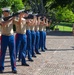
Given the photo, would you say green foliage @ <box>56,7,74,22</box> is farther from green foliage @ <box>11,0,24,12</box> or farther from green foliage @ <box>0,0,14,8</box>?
green foliage @ <box>0,0,14,8</box>

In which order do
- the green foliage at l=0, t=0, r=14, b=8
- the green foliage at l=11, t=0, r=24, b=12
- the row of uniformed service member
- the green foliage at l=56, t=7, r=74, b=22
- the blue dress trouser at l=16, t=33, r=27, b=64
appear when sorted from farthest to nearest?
the green foliage at l=56, t=7, r=74, b=22
the green foliage at l=11, t=0, r=24, b=12
the green foliage at l=0, t=0, r=14, b=8
the blue dress trouser at l=16, t=33, r=27, b=64
the row of uniformed service member

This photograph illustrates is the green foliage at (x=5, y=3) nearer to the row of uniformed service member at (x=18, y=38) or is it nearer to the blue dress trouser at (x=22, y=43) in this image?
the row of uniformed service member at (x=18, y=38)

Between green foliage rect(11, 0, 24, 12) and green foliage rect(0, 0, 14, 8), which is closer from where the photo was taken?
green foliage rect(0, 0, 14, 8)

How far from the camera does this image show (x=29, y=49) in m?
14.2

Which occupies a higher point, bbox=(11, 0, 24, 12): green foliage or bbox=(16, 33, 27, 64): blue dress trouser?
bbox=(11, 0, 24, 12): green foliage

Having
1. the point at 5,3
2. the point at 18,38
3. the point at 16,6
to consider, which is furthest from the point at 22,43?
the point at 16,6

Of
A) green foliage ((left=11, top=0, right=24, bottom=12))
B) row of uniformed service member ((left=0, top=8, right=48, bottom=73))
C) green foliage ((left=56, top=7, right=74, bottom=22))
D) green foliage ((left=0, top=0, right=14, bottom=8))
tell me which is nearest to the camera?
row of uniformed service member ((left=0, top=8, right=48, bottom=73))

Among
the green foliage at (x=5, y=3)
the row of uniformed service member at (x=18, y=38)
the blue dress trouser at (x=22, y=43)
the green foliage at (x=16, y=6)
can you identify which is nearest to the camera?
the row of uniformed service member at (x=18, y=38)

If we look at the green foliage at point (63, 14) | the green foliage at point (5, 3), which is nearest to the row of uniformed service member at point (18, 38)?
the green foliage at point (5, 3)

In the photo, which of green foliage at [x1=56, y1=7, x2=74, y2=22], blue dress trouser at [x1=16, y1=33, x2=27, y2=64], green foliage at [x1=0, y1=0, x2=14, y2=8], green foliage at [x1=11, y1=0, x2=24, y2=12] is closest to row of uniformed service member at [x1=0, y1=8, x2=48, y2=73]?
blue dress trouser at [x1=16, y1=33, x2=27, y2=64]

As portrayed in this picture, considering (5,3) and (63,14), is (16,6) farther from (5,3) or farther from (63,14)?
(63,14)

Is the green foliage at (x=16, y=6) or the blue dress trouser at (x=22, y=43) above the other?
the green foliage at (x=16, y=6)

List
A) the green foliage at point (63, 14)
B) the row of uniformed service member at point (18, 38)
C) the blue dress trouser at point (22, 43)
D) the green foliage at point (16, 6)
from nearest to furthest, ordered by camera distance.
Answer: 1. the row of uniformed service member at point (18, 38)
2. the blue dress trouser at point (22, 43)
3. the green foliage at point (16, 6)
4. the green foliage at point (63, 14)

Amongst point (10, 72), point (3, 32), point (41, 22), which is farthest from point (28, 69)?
point (41, 22)
